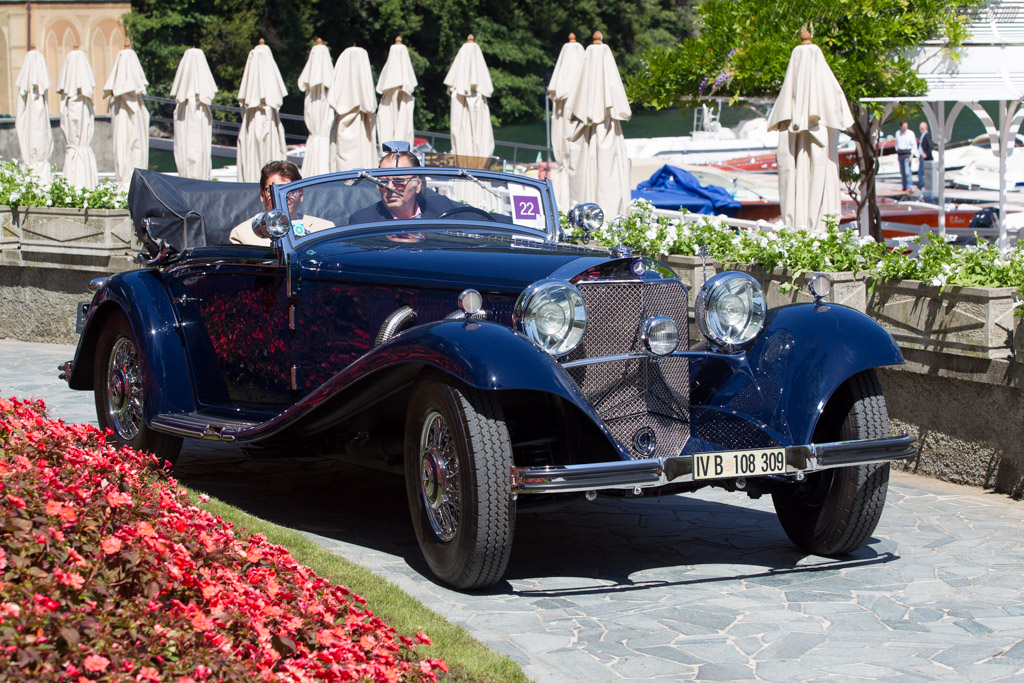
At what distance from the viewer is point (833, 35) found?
15602mm

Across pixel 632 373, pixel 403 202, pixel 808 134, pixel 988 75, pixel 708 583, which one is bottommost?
pixel 708 583

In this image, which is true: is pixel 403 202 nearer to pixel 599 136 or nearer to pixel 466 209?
pixel 466 209

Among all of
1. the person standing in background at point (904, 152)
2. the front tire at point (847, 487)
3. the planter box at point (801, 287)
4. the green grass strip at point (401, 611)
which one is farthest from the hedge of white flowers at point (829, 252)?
the person standing in background at point (904, 152)

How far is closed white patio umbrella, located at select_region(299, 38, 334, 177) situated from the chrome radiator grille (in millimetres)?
10769

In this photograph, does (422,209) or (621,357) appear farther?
(422,209)

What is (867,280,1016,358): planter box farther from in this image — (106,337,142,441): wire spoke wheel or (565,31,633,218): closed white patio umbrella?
(565,31,633,218): closed white patio umbrella

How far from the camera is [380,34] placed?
47.3 meters

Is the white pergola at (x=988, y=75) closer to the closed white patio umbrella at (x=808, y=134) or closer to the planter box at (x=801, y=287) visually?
the closed white patio umbrella at (x=808, y=134)

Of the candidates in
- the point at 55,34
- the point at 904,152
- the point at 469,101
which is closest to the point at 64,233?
the point at 469,101

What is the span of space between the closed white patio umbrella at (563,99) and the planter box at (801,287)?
5772 mm

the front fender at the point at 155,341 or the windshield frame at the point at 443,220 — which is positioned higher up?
the windshield frame at the point at 443,220

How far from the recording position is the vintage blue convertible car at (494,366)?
4.71 m

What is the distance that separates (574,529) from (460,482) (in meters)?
1.42

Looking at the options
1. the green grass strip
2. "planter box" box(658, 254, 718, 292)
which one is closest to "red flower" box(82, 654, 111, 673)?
the green grass strip
